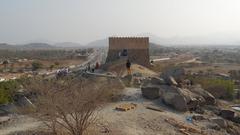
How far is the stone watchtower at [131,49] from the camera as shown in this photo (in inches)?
1248

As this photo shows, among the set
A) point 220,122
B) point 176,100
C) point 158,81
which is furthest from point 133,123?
point 158,81

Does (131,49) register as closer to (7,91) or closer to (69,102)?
(7,91)

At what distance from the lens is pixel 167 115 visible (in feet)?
53.7

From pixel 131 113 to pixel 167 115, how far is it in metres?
1.69

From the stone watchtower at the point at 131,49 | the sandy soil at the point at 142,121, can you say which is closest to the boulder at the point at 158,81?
the sandy soil at the point at 142,121

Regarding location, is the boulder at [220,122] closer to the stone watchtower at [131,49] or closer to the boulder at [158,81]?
the boulder at [158,81]

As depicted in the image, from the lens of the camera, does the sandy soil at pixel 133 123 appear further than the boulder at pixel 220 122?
No

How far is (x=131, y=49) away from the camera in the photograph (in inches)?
1249

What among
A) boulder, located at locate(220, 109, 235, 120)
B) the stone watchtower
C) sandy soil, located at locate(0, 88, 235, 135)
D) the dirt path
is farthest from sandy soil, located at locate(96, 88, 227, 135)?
the stone watchtower

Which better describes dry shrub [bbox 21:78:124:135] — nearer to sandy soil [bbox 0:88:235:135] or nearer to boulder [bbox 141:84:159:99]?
sandy soil [bbox 0:88:235:135]

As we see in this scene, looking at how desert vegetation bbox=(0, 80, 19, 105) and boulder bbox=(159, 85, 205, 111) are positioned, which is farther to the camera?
desert vegetation bbox=(0, 80, 19, 105)

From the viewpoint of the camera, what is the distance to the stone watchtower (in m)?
31.7

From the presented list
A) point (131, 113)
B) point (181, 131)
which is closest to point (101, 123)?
point (131, 113)

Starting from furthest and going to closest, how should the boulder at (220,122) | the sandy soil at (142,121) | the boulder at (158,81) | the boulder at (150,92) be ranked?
1. the boulder at (158,81)
2. the boulder at (150,92)
3. the boulder at (220,122)
4. the sandy soil at (142,121)
